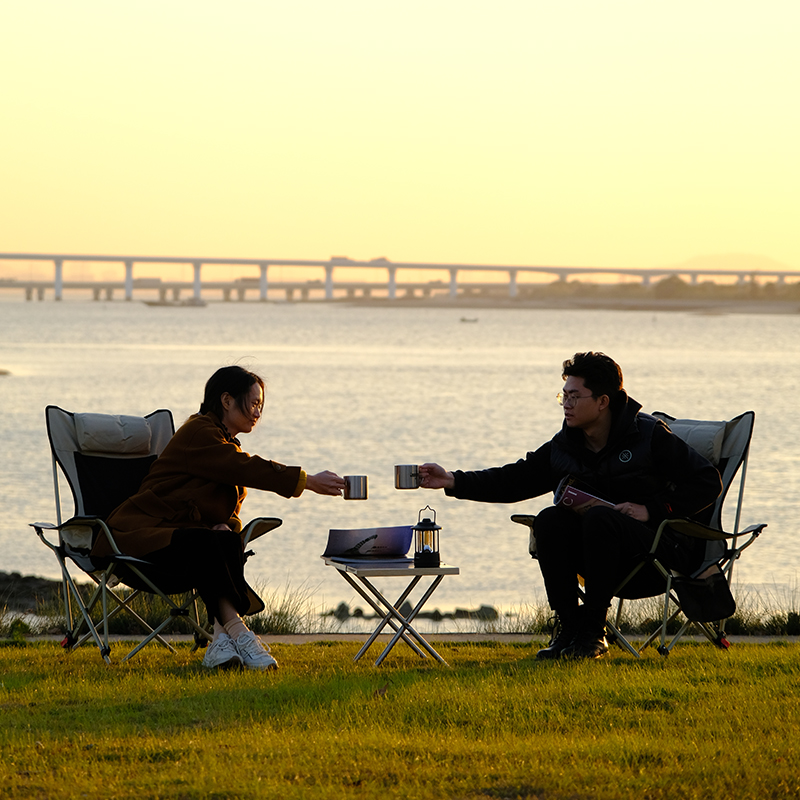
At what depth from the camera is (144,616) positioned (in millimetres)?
4934

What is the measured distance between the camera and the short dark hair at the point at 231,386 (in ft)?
12.5

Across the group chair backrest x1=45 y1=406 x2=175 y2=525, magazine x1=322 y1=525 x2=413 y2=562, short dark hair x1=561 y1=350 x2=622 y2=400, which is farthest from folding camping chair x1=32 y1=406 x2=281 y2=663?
short dark hair x1=561 y1=350 x2=622 y2=400

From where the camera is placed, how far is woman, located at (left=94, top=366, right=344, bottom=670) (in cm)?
359

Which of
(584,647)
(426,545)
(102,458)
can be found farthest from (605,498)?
(102,458)

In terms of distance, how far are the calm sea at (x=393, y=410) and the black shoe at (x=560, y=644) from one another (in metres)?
1.69

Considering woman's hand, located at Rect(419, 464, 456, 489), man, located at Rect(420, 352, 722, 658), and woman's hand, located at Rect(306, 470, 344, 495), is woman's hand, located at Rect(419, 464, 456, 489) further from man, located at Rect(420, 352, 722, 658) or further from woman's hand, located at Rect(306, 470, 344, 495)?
woman's hand, located at Rect(306, 470, 344, 495)

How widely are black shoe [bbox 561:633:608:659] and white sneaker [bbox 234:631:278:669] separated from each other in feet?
2.94

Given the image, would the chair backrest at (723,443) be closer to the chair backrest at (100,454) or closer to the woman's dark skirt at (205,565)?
the woman's dark skirt at (205,565)

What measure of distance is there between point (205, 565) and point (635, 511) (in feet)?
4.40

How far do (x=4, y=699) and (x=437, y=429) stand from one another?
14089mm

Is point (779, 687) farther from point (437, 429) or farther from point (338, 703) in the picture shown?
point (437, 429)

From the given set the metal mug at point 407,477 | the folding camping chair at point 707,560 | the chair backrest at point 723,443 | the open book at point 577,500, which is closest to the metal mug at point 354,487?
the metal mug at point 407,477

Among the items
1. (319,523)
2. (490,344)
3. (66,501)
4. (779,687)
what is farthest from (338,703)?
(490,344)

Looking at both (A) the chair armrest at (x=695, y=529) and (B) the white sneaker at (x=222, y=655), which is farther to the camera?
(A) the chair armrest at (x=695, y=529)
